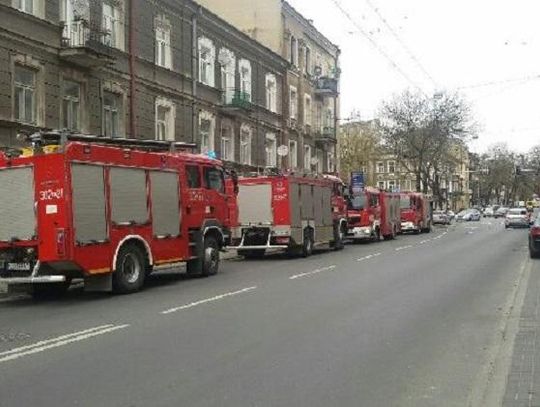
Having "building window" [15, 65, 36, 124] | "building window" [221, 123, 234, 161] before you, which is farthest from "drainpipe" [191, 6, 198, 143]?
"building window" [15, 65, 36, 124]

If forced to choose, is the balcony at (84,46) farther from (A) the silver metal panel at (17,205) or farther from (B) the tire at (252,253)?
(A) the silver metal panel at (17,205)

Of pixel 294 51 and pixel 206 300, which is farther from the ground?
pixel 294 51

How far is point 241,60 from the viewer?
1502 inches

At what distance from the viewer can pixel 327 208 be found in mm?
27312

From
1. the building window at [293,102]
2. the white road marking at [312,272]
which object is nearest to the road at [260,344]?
the white road marking at [312,272]

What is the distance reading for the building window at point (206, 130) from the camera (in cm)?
3366

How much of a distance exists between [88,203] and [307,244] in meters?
12.7

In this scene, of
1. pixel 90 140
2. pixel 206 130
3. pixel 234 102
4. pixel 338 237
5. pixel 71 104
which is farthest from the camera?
pixel 234 102

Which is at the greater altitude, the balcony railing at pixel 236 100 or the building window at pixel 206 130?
the balcony railing at pixel 236 100

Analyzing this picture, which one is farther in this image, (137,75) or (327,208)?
(137,75)

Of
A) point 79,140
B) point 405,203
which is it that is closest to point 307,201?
point 79,140

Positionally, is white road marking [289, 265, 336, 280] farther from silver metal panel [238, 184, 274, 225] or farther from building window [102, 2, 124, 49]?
building window [102, 2, 124, 49]

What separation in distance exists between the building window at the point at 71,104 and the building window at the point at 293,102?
23.1 meters

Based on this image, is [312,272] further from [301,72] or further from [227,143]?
[301,72]
